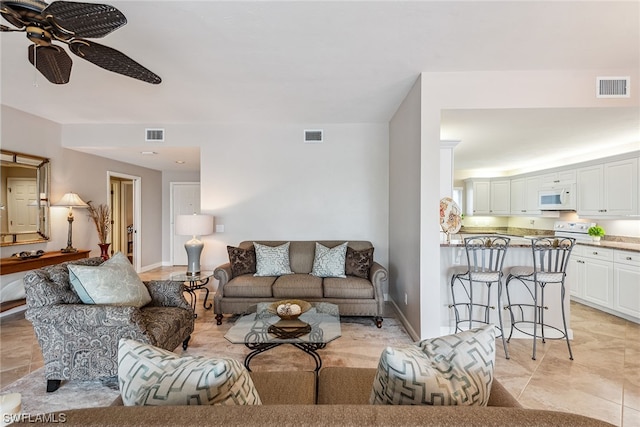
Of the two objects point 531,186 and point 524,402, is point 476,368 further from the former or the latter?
point 531,186

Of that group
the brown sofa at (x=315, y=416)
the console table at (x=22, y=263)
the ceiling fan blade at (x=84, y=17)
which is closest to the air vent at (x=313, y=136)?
the ceiling fan blade at (x=84, y=17)

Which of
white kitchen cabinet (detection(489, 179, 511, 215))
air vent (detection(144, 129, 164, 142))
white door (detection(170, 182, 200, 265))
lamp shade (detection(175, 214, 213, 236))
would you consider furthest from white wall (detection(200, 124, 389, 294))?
white kitchen cabinet (detection(489, 179, 511, 215))

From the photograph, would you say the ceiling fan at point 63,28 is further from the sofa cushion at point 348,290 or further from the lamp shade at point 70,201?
the lamp shade at point 70,201

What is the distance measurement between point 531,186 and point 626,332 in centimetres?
325

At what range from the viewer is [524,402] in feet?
6.57

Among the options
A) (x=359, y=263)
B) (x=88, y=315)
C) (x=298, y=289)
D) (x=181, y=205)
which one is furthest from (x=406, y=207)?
(x=181, y=205)

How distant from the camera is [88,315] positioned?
6.47ft

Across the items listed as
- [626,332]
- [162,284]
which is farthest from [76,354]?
[626,332]

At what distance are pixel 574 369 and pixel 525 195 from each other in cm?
436

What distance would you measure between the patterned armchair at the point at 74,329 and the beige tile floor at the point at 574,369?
60 centimetres

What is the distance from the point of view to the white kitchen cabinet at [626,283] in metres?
3.38

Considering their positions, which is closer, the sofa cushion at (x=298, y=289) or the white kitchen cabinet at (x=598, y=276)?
the sofa cushion at (x=298, y=289)

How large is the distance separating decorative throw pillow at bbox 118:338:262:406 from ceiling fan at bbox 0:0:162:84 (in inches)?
64.4

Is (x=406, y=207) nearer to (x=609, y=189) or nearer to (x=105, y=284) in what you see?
(x=105, y=284)
